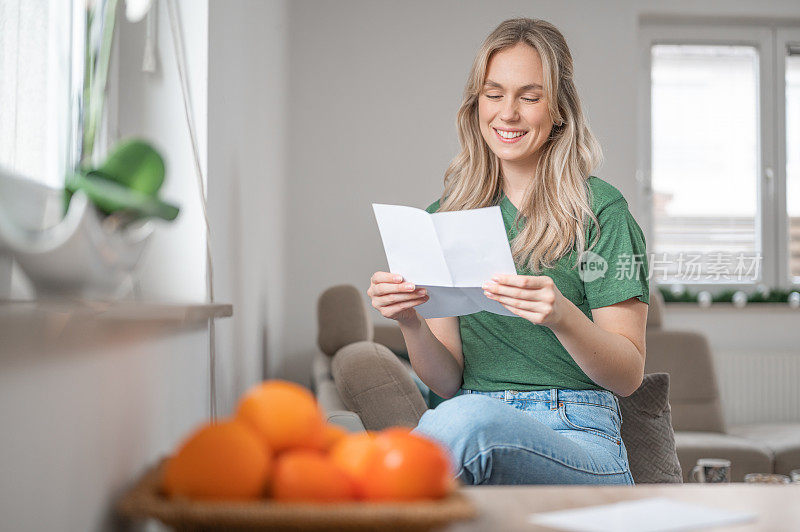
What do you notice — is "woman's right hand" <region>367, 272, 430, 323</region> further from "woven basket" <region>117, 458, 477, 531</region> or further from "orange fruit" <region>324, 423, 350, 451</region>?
"woven basket" <region>117, 458, 477, 531</region>

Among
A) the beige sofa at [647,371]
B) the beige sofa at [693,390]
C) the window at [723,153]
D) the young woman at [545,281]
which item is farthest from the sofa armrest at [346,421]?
the window at [723,153]

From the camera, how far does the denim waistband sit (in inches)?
55.2

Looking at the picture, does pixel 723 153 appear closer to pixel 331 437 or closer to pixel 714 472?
pixel 714 472

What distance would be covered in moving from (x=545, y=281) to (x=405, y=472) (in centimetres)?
71

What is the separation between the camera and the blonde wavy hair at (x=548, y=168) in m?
1.51

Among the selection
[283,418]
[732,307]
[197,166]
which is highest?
[197,166]

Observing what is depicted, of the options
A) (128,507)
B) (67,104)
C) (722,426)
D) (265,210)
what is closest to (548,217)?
(67,104)

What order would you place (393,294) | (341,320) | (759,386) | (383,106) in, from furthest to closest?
1. (383,106)
2. (759,386)
3. (341,320)
4. (393,294)

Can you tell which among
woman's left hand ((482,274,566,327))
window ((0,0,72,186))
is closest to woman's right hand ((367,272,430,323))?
woman's left hand ((482,274,566,327))

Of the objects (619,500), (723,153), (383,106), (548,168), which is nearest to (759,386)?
(723,153)

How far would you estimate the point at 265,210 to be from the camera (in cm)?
282

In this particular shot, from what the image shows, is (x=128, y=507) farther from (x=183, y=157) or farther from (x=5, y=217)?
(x=183, y=157)

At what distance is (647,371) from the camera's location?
3.50 meters

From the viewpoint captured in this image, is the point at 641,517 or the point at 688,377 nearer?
the point at 641,517
